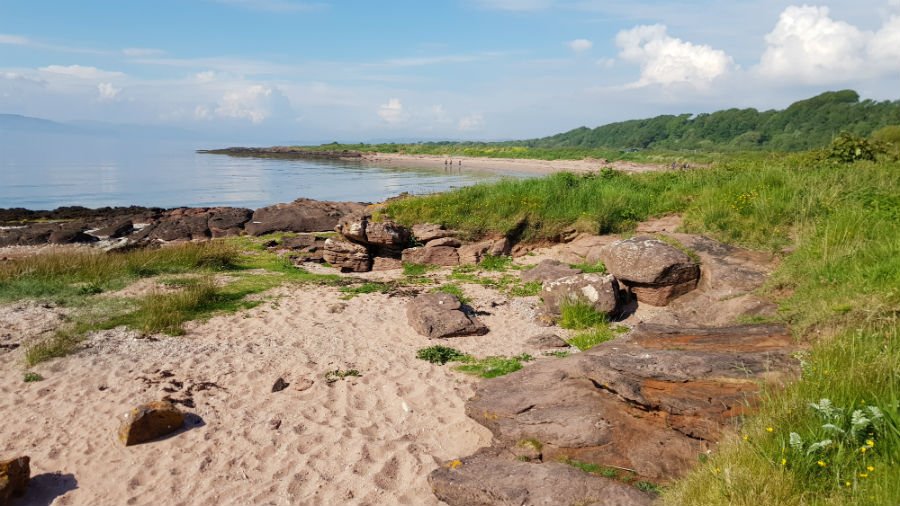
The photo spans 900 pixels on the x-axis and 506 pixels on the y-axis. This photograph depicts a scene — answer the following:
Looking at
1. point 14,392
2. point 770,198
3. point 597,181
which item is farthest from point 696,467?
point 597,181

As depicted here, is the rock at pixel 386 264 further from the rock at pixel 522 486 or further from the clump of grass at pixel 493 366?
the rock at pixel 522 486

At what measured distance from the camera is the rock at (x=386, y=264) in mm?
15878

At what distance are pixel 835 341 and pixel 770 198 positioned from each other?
8414mm

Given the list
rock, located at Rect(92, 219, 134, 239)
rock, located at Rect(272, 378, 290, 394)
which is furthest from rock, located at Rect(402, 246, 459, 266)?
rock, located at Rect(92, 219, 134, 239)

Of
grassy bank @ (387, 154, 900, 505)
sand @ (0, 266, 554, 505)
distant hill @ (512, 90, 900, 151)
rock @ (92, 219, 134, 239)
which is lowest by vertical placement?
rock @ (92, 219, 134, 239)

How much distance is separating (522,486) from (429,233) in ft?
39.3

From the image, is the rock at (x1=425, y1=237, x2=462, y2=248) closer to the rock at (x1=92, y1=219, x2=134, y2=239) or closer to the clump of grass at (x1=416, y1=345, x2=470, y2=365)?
the clump of grass at (x1=416, y1=345, x2=470, y2=365)

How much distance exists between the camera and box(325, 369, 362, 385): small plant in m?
8.30

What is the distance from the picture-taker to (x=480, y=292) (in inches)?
510

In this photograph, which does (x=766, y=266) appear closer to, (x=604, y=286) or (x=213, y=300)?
(x=604, y=286)

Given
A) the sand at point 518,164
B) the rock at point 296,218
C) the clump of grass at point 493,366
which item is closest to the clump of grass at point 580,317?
the clump of grass at point 493,366

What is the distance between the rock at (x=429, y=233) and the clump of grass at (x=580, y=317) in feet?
21.2

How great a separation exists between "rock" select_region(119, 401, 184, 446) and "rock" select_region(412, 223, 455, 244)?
10355 millimetres

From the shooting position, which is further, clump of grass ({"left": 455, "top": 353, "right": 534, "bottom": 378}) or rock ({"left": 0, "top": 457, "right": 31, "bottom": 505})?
clump of grass ({"left": 455, "top": 353, "right": 534, "bottom": 378})
